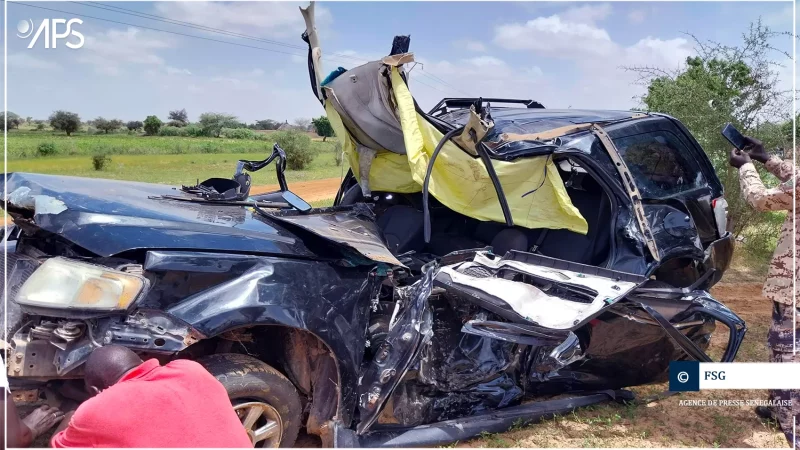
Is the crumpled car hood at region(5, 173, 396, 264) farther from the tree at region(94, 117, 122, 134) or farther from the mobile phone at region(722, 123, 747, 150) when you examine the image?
the tree at region(94, 117, 122, 134)

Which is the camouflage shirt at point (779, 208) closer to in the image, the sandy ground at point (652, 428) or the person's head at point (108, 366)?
the sandy ground at point (652, 428)

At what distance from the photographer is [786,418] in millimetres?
3979

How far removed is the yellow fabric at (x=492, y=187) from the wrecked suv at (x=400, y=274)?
0.04 ft

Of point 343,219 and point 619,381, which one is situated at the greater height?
point 343,219

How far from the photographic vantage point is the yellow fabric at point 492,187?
12.8 feet

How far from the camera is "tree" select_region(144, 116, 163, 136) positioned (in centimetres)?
4575

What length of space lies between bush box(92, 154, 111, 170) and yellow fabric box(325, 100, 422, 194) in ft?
69.4

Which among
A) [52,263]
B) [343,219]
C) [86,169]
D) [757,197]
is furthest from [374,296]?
[86,169]

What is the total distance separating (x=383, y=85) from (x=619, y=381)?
2.45m

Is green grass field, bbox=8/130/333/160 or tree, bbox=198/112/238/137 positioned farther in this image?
tree, bbox=198/112/238/137

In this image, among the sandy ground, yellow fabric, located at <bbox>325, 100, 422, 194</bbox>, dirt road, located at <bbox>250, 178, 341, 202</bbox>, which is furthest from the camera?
dirt road, located at <bbox>250, 178, 341, 202</bbox>

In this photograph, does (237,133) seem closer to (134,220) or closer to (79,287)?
(134,220)

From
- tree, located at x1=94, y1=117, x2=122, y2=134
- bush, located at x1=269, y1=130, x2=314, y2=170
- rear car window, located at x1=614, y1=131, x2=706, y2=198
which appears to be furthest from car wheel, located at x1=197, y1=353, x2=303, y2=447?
tree, located at x1=94, y1=117, x2=122, y2=134

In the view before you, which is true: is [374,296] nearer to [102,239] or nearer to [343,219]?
[343,219]
